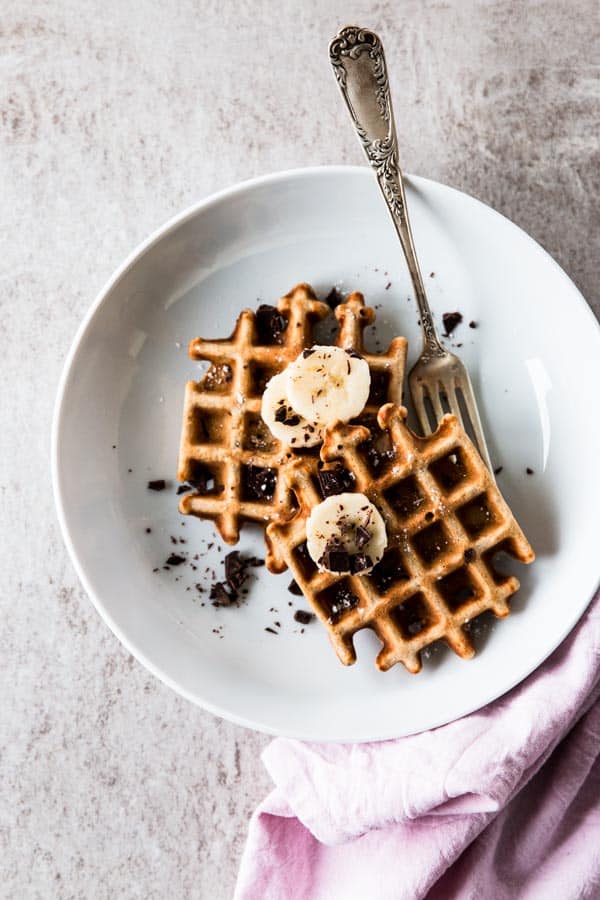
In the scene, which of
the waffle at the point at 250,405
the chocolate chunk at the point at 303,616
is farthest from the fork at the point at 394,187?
the chocolate chunk at the point at 303,616

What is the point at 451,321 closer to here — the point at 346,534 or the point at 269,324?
the point at 269,324

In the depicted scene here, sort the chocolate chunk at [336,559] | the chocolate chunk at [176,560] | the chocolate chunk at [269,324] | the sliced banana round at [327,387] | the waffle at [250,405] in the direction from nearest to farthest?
the chocolate chunk at [336,559], the sliced banana round at [327,387], the waffle at [250,405], the chocolate chunk at [269,324], the chocolate chunk at [176,560]

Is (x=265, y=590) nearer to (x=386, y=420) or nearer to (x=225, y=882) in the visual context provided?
(x=386, y=420)

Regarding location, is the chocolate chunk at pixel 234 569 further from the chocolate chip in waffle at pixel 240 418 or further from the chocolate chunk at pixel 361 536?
the chocolate chunk at pixel 361 536

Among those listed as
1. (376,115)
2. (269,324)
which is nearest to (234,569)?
(269,324)

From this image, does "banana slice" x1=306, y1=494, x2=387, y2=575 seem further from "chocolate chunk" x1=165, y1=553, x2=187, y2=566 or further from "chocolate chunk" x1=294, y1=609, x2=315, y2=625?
"chocolate chunk" x1=165, y1=553, x2=187, y2=566

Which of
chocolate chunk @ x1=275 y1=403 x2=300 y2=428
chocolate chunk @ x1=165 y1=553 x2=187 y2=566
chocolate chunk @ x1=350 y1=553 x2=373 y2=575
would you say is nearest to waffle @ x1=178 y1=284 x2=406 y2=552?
chocolate chunk @ x1=275 y1=403 x2=300 y2=428

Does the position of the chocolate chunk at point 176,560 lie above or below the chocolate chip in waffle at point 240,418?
below
